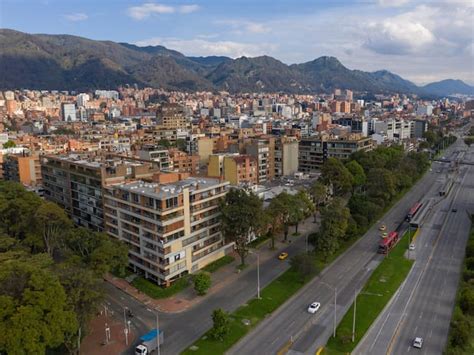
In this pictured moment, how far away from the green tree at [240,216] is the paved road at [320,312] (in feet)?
38.8

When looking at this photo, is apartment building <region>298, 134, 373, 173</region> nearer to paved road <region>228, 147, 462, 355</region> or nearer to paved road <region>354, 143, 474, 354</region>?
paved road <region>354, 143, 474, 354</region>

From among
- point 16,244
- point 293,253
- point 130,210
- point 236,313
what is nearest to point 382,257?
point 293,253

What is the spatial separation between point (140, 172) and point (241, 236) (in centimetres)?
2217

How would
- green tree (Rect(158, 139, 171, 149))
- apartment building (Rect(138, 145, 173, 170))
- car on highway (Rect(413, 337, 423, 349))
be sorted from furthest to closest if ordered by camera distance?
green tree (Rect(158, 139, 171, 149)) < apartment building (Rect(138, 145, 173, 170)) < car on highway (Rect(413, 337, 423, 349))

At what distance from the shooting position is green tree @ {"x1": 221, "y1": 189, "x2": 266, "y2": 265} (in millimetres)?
60438

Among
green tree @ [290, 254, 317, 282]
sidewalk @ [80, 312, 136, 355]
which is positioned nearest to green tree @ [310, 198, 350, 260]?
green tree @ [290, 254, 317, 282]

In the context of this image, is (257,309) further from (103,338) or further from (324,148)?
(324,148)

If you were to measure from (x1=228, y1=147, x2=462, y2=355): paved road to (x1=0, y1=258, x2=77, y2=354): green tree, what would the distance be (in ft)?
57.5

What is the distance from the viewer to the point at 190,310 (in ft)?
169

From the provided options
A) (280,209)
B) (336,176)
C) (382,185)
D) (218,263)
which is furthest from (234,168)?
(218,263)

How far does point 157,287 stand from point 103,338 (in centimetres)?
1231

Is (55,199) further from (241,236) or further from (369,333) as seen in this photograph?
(369,333)

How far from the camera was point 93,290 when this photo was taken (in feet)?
135

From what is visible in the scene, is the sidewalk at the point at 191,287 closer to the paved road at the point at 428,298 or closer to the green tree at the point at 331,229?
the green tree at the point at 331,229
